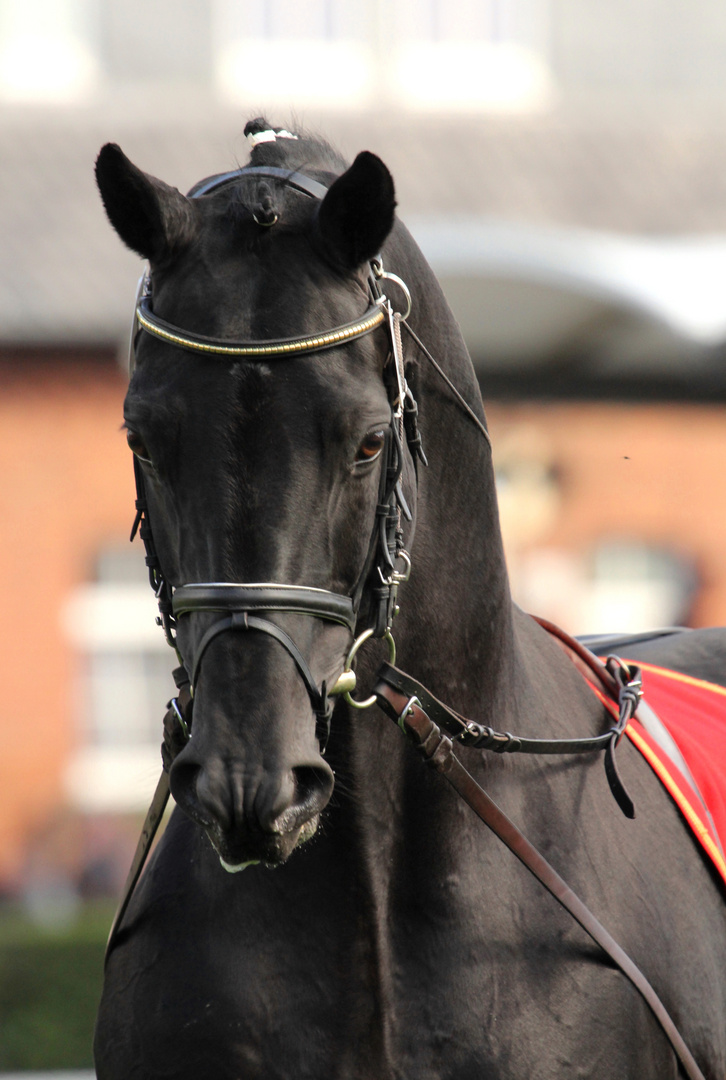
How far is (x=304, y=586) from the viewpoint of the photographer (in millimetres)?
2104

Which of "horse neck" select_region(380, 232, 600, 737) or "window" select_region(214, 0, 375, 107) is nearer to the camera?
"horse neck" select_region(380, 232, 600, 737)

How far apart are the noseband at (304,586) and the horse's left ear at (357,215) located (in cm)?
8

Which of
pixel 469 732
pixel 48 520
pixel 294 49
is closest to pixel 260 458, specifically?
pixel 469 732

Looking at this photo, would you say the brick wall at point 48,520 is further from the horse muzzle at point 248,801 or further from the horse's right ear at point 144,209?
the horse muzzle at point 248,801

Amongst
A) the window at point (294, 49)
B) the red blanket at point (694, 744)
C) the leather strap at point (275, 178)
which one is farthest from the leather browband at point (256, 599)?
the window at point (294, 49)

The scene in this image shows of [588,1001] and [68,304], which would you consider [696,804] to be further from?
[68,304]

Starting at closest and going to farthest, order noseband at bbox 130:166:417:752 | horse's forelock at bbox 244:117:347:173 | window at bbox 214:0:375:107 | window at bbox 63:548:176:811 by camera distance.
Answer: noseband at bbox 130:166:417:752 → horse's forelock at bbox 244:117:347:173 → window at bbox 63:548:176:811 → window at bbox 214:0:375:107

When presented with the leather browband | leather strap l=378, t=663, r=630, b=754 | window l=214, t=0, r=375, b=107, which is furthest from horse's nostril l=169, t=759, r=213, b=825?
window l=214, t=0, r=375, b=107

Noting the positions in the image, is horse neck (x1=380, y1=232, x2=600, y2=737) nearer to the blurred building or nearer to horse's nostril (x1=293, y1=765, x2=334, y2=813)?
horse's nostril (x1=293, y1=765, x2=334, y2=813)

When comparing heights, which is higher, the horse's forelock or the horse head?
the horse's forelock

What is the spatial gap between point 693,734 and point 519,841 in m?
1.02

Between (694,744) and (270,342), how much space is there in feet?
5.40

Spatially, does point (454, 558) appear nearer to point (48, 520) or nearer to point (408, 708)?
point (408, 708)

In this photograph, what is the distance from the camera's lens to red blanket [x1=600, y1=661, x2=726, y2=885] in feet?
9.57
